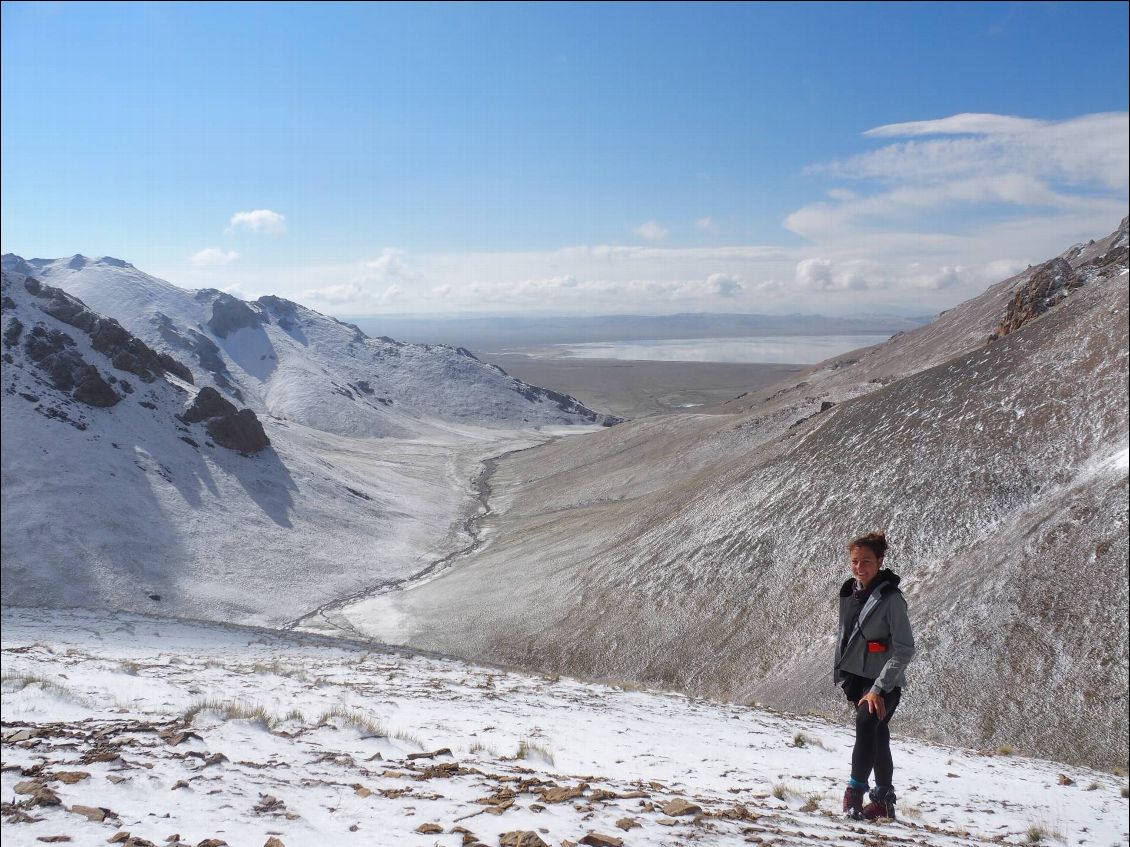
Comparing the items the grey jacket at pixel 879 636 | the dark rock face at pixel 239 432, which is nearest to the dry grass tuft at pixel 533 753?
the grey jacket at pixel 879 636

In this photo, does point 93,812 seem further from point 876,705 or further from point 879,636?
point 879,636

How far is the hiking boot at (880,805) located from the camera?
8.26 meters

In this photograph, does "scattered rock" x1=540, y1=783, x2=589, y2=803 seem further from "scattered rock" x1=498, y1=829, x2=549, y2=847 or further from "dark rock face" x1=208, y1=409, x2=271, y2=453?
"dark rock face" x1=208, y1=409, x2=271, y2=453

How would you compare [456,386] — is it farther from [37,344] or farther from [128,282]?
[37,344]

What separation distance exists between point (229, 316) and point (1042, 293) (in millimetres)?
162390

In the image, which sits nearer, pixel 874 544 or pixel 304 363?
pixel 874 544

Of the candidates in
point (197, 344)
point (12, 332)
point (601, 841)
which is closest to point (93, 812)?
point (601, 841)

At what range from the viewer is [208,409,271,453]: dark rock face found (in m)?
66.3

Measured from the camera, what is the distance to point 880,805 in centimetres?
830

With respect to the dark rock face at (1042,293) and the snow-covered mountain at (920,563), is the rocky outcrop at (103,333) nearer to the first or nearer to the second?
the snow-covered mountain at (920,563)

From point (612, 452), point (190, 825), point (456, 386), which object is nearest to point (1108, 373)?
point (190, 825)

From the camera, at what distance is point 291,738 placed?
10758 mm

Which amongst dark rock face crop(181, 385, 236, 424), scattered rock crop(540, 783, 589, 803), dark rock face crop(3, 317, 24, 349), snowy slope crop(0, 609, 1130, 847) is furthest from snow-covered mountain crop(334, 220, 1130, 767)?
dark rock face crop(3, 317, 24, 349)

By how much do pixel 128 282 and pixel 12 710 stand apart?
18109 centimetres
